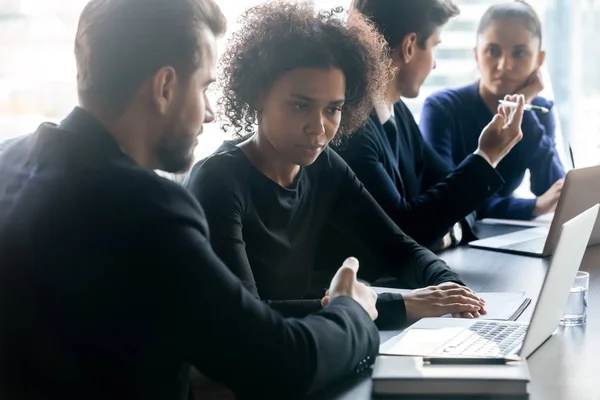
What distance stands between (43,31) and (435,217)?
0.98 metres

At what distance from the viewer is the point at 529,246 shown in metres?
2.03

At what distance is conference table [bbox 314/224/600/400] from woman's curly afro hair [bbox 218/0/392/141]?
0.44 meters

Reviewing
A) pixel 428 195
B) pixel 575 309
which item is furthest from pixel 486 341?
pixel 428 195

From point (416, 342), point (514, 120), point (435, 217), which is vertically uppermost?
point (514, 120)

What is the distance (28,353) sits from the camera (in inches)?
36.0

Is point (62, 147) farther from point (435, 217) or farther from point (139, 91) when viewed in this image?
point (435, 217)

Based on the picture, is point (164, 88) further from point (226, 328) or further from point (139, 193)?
point (226, 328)

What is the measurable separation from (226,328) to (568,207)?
1173mm

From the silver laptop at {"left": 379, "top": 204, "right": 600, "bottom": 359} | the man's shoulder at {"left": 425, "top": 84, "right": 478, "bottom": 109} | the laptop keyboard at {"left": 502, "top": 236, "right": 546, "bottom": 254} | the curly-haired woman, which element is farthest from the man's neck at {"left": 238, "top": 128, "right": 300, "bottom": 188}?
the man's shoulder at {"left": 425, "top": 84, "right": 478, "bottom": 109}

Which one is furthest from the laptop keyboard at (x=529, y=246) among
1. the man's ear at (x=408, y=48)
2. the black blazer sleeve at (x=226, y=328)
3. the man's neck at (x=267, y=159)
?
the black blazer sleeve at (x=226, y=328)

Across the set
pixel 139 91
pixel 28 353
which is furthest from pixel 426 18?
pixel 28 353

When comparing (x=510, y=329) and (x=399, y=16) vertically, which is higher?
(x=399, y=16)

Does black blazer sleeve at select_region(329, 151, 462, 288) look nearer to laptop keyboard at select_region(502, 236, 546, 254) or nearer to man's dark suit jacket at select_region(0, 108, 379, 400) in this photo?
laptop keyboard at select_region(502, 236, 546, 254)

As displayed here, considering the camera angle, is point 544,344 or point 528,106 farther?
point 528,106
